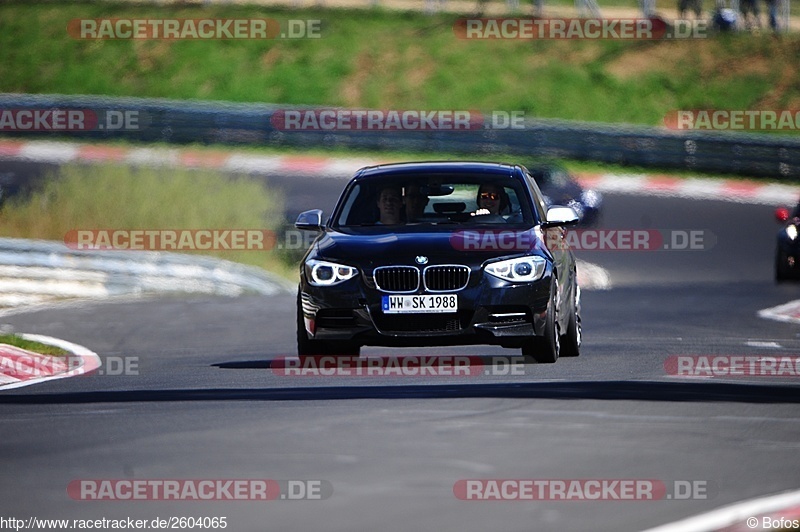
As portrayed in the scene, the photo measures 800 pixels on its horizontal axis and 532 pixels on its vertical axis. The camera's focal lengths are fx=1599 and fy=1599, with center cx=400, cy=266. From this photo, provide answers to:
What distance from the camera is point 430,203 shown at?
12.3 metres

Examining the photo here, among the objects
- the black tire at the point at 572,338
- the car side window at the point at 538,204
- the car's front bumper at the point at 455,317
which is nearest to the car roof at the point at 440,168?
the car side window at the point at 538,204

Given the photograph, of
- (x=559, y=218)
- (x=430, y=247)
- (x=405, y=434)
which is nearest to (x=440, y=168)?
(x=559, y=218)

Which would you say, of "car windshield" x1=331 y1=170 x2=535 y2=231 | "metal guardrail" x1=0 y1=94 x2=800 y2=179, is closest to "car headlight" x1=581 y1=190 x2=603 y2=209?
"metal guardrail" x1=0 y1=94 x2=800 y2=179

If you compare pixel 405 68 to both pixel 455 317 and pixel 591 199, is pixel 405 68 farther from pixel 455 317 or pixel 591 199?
pixel 455 317

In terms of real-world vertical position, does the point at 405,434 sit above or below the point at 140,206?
below

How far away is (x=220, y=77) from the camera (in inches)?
1754

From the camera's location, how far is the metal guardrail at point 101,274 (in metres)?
20.4

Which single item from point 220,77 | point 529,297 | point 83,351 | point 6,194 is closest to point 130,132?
point 220,77

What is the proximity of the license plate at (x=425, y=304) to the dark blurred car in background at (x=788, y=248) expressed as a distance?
10.4 m

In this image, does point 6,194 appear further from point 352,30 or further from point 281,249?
point 352,30

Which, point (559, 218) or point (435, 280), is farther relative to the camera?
point (559, 218)

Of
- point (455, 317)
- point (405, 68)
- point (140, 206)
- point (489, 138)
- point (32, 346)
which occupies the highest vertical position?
point (405, 68)

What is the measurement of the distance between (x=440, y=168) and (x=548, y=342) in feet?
5.75

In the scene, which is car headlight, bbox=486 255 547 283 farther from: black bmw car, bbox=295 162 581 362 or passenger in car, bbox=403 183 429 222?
passenger in car, bbox=403 183 429 222
